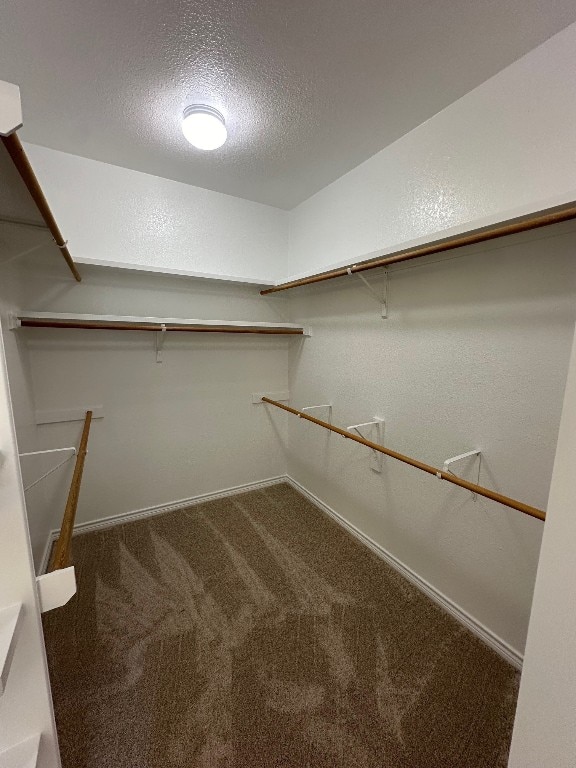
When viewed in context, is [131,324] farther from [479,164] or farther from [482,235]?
[479,164]

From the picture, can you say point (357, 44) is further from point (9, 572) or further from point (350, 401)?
point (9, 572)

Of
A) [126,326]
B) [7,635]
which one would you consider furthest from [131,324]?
[7,635]

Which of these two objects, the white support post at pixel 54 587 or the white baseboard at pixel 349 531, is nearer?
the white support post at pixel 54 587

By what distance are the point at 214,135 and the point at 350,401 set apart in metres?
1.68

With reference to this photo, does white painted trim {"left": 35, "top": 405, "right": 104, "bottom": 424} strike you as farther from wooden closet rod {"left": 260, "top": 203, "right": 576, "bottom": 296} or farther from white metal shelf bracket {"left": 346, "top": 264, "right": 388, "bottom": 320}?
white metal shelf bracket {"left": 346, "top": 264, "right": 388, "bottom": 320}

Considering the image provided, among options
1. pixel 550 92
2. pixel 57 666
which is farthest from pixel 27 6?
pixel 57 666

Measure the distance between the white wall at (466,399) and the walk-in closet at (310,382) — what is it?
0.04 ft

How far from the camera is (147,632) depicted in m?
1.44

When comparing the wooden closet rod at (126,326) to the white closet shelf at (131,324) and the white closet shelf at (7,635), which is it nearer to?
the white closet shelf at (131,324)

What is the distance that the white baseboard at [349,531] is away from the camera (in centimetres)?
140

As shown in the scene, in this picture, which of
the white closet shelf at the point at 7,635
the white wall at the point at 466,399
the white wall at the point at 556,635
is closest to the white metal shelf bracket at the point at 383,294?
the white wall at the point at 466,399

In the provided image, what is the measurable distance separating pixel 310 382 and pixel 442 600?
5.24 ft

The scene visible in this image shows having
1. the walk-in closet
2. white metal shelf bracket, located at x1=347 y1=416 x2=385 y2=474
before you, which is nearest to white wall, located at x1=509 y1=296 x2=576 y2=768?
the walk-in closet

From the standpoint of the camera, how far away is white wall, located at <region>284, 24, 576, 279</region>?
1099 millimetres
